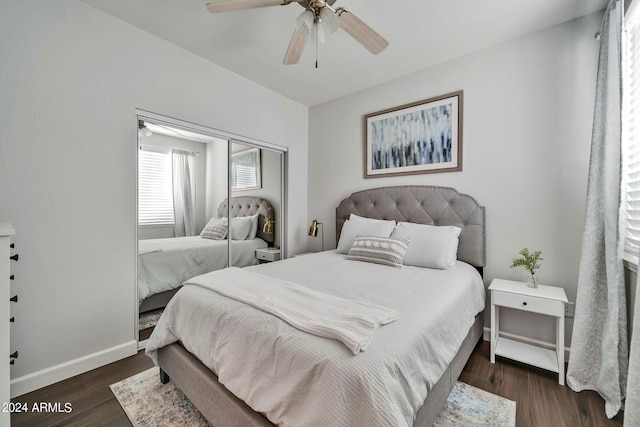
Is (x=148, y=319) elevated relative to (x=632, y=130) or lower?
lower

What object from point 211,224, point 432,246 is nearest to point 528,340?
point 432,246

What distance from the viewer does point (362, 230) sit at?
2703 millimetres

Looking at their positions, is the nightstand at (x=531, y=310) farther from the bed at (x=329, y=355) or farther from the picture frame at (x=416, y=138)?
the picture frame at (x=416, y=138)

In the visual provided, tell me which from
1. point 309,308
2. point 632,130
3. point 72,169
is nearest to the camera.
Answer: point 309,308

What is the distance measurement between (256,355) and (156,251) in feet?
5.79

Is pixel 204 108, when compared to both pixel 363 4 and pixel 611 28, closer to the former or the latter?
pixel 363 4

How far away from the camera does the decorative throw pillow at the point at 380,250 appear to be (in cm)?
222

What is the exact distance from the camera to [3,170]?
1.66m

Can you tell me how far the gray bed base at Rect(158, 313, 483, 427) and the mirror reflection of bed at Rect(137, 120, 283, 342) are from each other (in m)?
0.96

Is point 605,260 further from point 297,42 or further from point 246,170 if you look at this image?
point 246,170

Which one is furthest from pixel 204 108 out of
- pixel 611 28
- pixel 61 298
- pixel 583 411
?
pixel 583 411

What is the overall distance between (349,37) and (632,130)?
2.05m

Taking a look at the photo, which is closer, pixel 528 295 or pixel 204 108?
pixel 528 295

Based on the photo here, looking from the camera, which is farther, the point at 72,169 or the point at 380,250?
the point at 380,250
